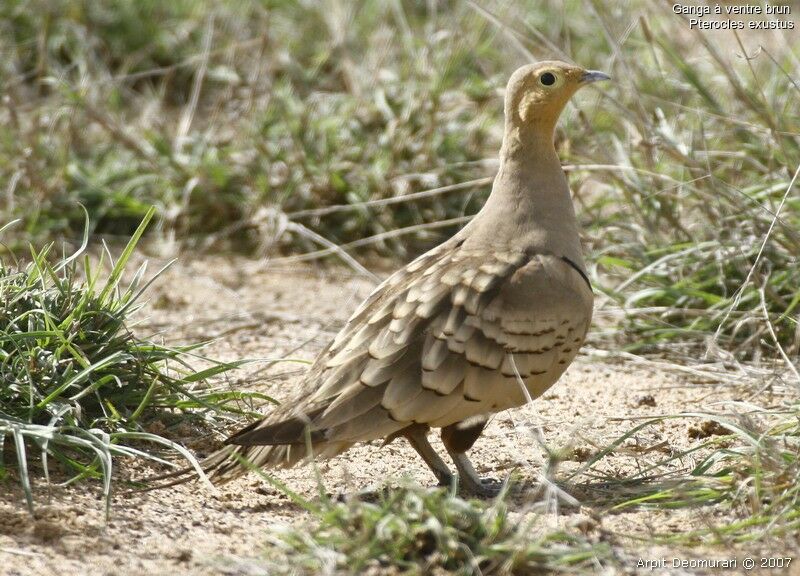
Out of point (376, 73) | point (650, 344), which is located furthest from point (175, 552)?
point (376, 73)

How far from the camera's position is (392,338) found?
326cm

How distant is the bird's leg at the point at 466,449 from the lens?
11.1 ft

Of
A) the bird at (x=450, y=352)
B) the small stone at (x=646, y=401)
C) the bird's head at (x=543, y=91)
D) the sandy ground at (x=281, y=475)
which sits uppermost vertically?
the bird's head at (x=543, y=91)

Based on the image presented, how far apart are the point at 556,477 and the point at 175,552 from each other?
1.21 m

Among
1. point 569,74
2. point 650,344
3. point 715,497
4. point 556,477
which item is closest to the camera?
point 715,497

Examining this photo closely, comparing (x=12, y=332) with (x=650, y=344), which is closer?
(x=12, y=332)

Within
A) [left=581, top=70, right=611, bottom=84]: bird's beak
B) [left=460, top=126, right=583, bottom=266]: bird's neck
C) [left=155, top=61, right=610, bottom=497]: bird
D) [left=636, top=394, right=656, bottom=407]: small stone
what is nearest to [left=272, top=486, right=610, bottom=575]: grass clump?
[left=155, top=61, right=610, bottom=497]: bird

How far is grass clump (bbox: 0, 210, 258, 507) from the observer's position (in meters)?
3.30

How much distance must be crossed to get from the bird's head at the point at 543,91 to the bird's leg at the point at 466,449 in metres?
1.08

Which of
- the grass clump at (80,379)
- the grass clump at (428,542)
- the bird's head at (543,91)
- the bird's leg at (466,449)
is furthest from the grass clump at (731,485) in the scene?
the grass clump at (80,379)

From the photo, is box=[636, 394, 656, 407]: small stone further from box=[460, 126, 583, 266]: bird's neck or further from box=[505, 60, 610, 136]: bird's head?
box=[505, 60, 610, 136]: bird's head

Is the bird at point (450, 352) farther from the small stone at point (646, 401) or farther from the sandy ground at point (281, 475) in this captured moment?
the small stone at point (646, 401)

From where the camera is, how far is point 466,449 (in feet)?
11.4

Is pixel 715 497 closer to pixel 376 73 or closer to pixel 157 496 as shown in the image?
pixel 157 496
